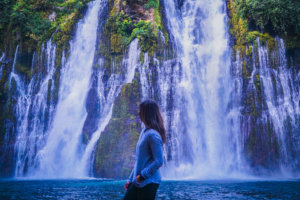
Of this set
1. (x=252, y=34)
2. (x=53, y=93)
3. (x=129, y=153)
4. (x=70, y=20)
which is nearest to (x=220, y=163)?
(x=129, y=153)

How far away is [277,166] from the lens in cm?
1195

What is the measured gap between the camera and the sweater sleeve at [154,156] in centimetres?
197

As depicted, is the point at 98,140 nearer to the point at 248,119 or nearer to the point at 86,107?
the point at 86,107

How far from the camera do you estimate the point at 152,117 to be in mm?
2193

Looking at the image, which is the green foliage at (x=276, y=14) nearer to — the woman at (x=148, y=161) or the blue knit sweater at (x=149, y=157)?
the woman at (x=148, y=161)

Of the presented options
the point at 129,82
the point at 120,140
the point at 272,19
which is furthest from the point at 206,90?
the point at 120,140

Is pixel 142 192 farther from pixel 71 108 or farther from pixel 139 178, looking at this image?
pixel 71 108

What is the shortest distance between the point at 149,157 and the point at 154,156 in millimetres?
89

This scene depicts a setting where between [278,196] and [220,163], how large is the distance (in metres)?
6.60

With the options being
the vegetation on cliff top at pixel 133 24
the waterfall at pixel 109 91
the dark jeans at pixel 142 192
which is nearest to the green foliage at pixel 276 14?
the vegetation on cliff top at pixel 133 24

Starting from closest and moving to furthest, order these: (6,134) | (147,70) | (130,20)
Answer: (147,70) < (6,134) < (130,20)

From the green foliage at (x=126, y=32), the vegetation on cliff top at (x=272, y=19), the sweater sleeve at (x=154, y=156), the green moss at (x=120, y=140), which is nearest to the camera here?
the sweater sleeve at (x=154, y=156)

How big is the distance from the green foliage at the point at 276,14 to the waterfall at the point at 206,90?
6.26ft

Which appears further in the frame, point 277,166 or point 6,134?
point 6,134
